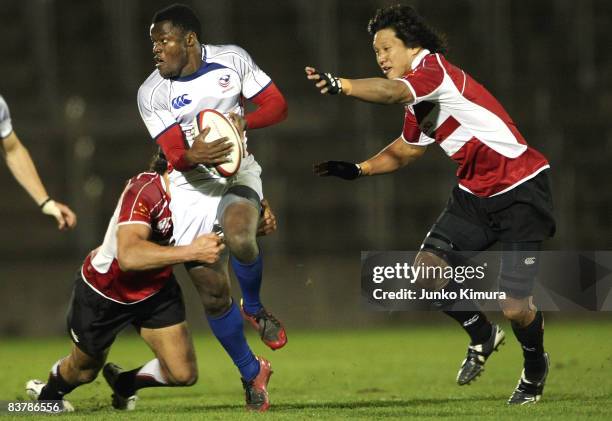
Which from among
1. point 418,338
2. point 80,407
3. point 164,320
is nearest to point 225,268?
point 164,320

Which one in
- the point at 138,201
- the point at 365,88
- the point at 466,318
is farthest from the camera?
the point at 466,318

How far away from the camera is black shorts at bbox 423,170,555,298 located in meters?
7.00

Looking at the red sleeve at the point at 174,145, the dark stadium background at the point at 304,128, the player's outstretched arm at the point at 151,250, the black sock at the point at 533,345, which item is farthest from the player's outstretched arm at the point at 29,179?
the dark stadium background at the point at 304,128

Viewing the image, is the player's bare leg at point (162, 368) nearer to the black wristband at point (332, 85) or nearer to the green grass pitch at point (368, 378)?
the green grass pitch at point (368, 378)

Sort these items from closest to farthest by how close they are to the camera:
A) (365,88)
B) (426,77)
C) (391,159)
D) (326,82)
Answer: (326,82), (365,88), (426,77), (391,159)

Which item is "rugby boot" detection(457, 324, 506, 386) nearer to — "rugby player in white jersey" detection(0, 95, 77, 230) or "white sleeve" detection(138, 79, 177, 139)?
"white sleeve" detection(138, 79, 177, 139)

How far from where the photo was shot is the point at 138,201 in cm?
689

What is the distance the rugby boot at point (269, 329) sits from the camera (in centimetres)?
709

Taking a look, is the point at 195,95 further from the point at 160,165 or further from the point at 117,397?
the point at 117,397

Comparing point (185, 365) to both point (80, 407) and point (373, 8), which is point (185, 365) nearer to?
point (80, 407)

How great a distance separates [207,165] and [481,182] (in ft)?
5.47

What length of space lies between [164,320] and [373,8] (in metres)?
10.2

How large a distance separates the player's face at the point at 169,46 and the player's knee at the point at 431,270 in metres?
1.90

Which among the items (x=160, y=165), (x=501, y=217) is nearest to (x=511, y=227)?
(x=501, y=217)
